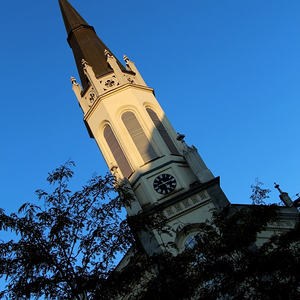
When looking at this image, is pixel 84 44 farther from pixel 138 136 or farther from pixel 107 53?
pixel 138 136

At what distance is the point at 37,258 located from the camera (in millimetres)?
13094

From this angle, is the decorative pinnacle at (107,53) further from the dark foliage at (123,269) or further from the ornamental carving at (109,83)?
the dark foliage at (123,269)

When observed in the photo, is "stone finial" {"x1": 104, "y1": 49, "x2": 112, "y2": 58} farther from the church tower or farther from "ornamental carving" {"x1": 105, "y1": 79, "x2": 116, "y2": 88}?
"ornamental carving" {"x1": 105, "y1": 79, "x2": 116, "y2": 88}

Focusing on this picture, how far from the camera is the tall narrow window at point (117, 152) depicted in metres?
29.9

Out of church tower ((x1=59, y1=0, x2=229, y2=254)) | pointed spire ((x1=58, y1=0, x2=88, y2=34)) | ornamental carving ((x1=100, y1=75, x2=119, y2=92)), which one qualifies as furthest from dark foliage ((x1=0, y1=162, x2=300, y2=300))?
pointed spire ((x1=58, y1=0, x2=88, y2=34))

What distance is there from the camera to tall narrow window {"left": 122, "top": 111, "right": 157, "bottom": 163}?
29.8m

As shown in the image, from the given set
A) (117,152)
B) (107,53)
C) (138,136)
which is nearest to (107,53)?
(107,53)

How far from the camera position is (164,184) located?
28.4 m

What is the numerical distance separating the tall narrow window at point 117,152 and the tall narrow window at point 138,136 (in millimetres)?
1131

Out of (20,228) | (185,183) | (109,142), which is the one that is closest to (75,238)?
(20,228)

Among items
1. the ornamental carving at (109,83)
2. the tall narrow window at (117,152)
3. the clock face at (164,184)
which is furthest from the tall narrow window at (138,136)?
the ornamental carving at (109,83)

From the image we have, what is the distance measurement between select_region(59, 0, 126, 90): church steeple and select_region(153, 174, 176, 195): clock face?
1024 centimetres

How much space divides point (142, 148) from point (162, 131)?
215cm

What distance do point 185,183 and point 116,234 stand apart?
47.2 feet
